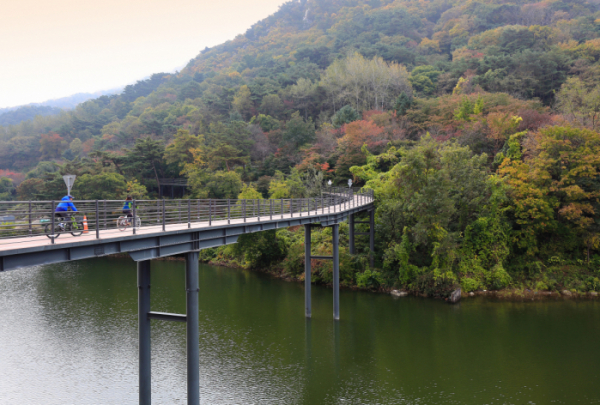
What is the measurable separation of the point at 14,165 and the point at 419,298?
90.3 m

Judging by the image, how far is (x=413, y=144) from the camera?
43406 millimetres

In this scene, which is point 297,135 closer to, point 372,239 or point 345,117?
point 345,117

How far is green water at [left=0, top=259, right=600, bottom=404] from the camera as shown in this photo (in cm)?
1559

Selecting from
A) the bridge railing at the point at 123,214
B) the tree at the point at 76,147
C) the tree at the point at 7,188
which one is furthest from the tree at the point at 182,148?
the tree at the point at 76,147

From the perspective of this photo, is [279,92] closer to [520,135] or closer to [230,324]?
[520,135]

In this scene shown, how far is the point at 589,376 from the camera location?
56.0 feet

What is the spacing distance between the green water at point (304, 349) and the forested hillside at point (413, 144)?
4.65 metres

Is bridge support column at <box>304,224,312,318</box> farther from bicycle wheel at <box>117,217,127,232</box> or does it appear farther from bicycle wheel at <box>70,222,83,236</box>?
bicycle wheel at <box>70,222,83,236</box>

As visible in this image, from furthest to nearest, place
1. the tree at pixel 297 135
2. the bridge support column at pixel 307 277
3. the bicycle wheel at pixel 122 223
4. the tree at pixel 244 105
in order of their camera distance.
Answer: the tree at pixel 244 105
the tree at pixel 297 135
the bridge support column at pixel 307 277
the bicycle wheel at pixel 122 223

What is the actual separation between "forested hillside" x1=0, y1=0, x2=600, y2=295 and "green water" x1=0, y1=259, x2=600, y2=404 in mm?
4648

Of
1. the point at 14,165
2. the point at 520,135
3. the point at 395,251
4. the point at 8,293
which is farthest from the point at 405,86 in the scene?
the point at 14,165

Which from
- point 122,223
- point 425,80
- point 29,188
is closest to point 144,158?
point 29,188

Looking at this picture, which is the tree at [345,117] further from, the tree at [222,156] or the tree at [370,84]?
Result: the tree at [222,156]

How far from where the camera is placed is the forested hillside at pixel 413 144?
29406mm
